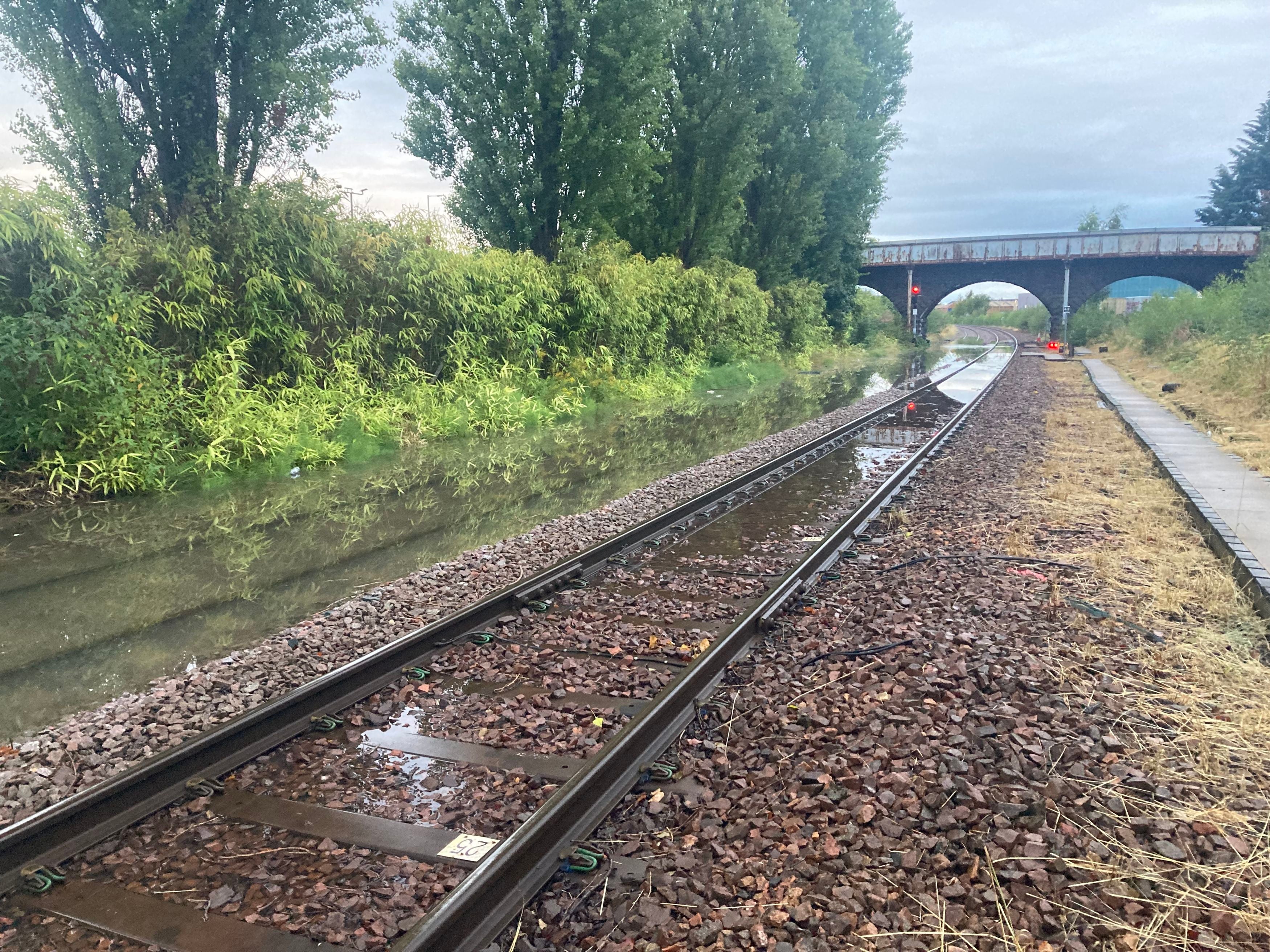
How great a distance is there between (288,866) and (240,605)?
3.54 m

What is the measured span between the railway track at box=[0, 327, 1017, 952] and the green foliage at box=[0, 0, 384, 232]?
9972 millimetres

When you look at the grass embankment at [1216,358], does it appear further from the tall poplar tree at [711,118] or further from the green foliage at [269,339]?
the tall poplar tree at [711,118]

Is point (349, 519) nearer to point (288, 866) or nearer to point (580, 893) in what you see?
point (288, 866)

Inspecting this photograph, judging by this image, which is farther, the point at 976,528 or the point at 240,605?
the point at 976,528

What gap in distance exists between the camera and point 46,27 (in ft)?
35.2

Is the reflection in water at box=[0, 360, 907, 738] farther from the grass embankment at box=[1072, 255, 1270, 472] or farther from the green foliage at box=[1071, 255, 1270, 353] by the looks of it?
the green foliage at box=[1071, 255, 1270, 353]

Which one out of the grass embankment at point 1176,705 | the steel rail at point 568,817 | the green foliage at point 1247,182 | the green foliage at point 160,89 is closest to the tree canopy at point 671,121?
the green foliage at point 160,89

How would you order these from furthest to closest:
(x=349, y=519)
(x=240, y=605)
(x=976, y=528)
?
(x=349, y=519)
(x=976, y=528)
(x=240, y=605)

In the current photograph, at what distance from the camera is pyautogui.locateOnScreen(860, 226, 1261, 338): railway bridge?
47.3m

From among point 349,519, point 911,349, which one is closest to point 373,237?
point 349,519

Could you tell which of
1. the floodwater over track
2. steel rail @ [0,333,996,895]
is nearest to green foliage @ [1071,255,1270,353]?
the floodwater over track

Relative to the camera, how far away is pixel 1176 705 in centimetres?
366

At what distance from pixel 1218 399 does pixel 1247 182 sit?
189 feet

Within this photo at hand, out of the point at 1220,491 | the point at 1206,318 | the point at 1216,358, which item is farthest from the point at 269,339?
the point at 1206,318
